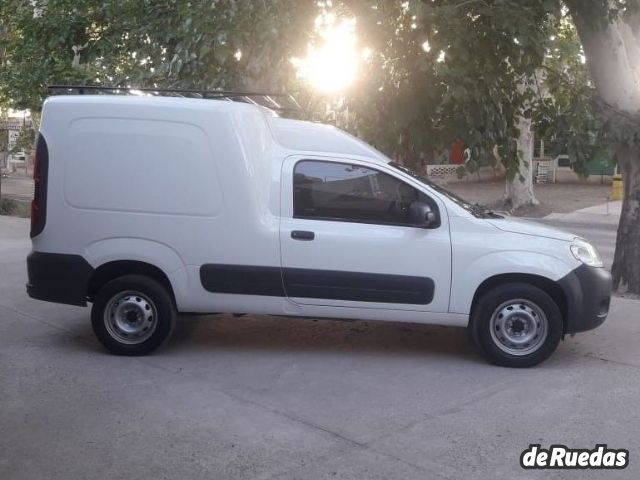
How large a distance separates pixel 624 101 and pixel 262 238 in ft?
17.1

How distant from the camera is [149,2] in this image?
1288 cm

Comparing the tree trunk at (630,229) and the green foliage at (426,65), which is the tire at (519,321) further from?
the tree trunk at (630,229)

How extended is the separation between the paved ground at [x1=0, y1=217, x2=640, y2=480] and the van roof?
1.75 metres

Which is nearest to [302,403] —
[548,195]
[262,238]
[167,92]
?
[262,238]

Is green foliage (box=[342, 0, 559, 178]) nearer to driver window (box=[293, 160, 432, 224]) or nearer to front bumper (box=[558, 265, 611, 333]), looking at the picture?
driver window (box=[293, 160, 432, 224])

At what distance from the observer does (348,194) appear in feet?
21.9

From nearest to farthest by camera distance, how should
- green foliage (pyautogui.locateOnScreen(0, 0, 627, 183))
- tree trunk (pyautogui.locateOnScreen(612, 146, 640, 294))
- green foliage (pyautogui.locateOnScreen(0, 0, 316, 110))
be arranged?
green foliage (pyautogui.locateOnScreen(0, 0, 627, 183))
green foliage (pyautogui.locateOnScreen(0, 0, 316, 110))
tree trunk (pyautogui.locateOnScreen(612, 146, 640, 294))

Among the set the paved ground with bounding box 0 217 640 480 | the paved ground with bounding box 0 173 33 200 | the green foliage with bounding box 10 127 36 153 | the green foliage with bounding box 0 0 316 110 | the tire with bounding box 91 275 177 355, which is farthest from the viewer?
the paved ground with bounding box 0 173 33 200

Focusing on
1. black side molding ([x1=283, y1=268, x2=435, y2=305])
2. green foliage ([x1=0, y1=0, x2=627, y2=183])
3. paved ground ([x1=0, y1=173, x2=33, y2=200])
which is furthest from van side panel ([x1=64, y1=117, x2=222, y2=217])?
paved ground ([x1=0, y1=173, x2=33, y2=200])

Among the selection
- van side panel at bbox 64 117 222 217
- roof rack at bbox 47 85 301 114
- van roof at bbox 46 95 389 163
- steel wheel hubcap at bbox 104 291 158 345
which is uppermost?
roof rack at bbox 47 85 301 114

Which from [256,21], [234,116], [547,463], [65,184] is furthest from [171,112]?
[547,463]

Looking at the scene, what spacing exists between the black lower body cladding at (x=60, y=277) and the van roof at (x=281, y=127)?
1.32m

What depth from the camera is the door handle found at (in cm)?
655

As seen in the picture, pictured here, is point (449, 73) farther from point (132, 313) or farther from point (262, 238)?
point (132, 313)
